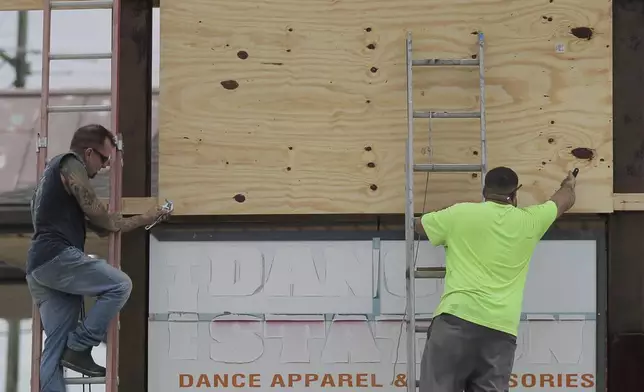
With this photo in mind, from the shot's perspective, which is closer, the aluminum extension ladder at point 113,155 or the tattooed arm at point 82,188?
the tattooed arm at point 82,188

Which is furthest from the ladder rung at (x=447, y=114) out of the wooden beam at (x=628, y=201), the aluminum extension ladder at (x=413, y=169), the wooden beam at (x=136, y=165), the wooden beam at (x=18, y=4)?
the wooden beam at (x=18, y=4)

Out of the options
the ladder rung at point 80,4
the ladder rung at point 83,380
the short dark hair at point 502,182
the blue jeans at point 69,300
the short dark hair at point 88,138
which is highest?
the ladder rung at point 80,4

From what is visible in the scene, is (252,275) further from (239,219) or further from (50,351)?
(50,351)

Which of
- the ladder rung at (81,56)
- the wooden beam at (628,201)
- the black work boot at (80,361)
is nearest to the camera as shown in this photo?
the black work boot at (80,361)

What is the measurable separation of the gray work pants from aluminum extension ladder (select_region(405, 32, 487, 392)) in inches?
10.8

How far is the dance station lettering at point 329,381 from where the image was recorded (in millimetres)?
4938

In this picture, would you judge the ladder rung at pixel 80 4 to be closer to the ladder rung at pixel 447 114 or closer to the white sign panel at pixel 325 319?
the white sign panel at pixel 325 319

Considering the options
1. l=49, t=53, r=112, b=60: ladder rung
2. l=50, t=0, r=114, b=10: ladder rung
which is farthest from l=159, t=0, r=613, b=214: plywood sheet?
l=49, t=53, r=112, b=60: ladder rung

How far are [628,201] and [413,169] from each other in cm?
135

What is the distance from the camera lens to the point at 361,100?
505 cm

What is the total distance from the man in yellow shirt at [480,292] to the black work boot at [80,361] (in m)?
1.69

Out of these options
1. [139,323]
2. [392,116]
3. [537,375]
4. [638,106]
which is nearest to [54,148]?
[139,323]

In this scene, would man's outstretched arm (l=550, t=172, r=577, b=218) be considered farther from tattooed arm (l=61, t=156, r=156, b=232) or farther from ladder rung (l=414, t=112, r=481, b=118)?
tattooed arm (l=61, t=156, r=156, b=232)

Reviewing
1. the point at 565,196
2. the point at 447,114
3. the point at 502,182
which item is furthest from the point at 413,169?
the point at 565,196
